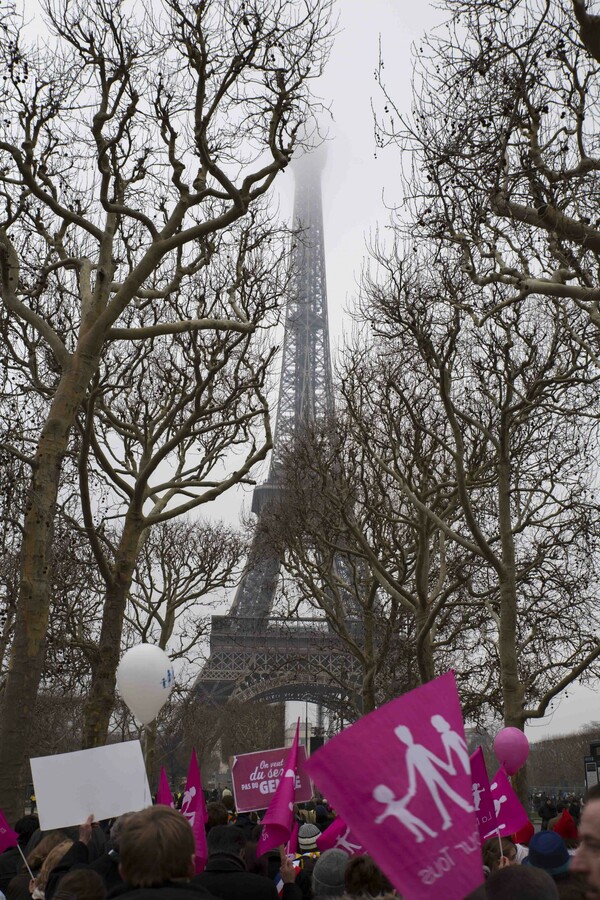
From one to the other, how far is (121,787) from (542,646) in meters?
14.0

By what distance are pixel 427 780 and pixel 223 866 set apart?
6.71 feet

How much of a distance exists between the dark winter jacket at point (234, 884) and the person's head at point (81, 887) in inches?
27.3

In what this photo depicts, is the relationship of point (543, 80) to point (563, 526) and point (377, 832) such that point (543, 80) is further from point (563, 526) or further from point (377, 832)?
point (563, 526)

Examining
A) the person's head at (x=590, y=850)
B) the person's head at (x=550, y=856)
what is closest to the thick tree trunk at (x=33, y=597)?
the person's head at (x=550, y=856)

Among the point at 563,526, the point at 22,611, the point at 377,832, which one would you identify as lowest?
the point at 377,832

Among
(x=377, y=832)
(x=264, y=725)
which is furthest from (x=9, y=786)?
(x=264, y=725)

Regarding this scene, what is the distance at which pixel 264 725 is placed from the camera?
180 ft

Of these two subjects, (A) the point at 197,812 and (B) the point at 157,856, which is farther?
(A) the point at 197,812

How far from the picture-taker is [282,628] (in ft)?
126

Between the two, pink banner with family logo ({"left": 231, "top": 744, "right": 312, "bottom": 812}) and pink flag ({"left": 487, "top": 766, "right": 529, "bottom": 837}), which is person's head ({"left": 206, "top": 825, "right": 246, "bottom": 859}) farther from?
pink banner with family logo ({"left": 231, "top": 744, "right": 312, "bottom": 812})

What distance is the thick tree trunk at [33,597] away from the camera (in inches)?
311

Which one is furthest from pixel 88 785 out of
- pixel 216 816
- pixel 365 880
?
pixel 365 880

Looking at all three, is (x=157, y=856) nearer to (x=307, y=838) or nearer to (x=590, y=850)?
(x=590, y=850)

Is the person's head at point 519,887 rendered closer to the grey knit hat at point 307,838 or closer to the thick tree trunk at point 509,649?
the grey knit hat at point 307,838
